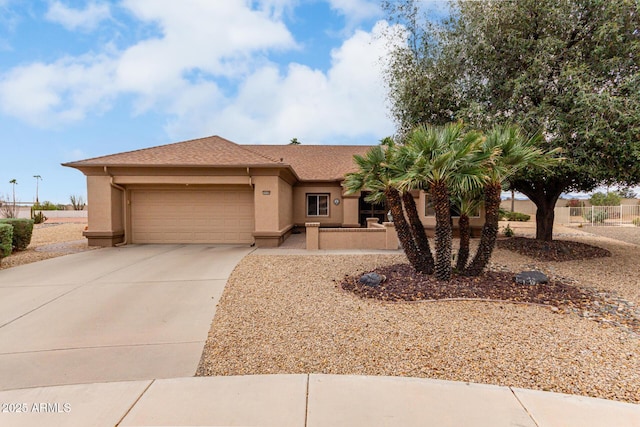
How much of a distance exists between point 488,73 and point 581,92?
3035 mm

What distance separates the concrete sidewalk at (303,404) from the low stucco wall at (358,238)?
7767mm

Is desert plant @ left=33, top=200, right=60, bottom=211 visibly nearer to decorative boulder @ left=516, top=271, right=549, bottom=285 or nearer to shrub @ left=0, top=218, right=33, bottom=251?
shrub @ left=0, top=218, right=33, bottom=251

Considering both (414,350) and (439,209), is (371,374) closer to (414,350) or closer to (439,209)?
(414,350)

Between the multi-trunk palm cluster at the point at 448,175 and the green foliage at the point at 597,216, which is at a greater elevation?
the multi-trunk palm cluster at the point at 448,175

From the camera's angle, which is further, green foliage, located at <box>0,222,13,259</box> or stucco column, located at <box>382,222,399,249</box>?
stucco column, located at <box>382,222,399,249</box>

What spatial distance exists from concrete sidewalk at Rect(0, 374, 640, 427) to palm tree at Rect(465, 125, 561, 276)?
3.99 metres

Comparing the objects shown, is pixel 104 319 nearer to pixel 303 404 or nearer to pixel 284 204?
pixel 303 404

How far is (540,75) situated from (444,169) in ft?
18.9

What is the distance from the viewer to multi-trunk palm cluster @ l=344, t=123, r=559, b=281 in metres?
5.91

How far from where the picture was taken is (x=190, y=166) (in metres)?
11.2

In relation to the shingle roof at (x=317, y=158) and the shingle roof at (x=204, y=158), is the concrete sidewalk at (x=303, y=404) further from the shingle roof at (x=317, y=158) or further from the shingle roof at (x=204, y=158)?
the shingle roof at (x=317, y=158)

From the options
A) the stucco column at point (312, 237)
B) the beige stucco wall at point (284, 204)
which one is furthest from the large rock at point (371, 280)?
the beige stucco wall at point (284, 204)

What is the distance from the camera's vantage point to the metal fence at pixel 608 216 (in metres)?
22.9

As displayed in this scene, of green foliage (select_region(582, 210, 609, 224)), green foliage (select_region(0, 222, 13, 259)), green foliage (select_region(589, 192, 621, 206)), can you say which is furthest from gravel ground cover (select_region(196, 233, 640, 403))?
green foliage (select_region(589, 192, 621, 206))
